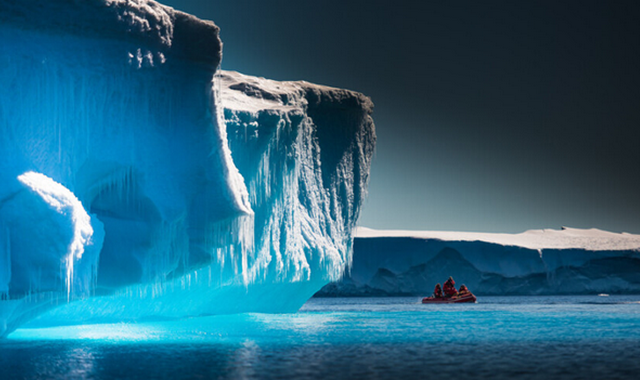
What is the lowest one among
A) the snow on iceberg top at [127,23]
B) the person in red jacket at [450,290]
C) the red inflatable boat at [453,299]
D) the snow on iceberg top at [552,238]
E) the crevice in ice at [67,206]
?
the red inflatable boat at [453,299]

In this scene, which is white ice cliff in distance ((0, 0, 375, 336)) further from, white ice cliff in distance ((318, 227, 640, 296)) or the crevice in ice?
white ice cliff in distance ((318, 227, 640, 296))

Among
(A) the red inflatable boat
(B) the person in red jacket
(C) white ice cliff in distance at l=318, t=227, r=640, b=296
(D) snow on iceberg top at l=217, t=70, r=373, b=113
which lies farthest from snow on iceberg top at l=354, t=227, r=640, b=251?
(D) snow on iceberg top at l=217, t=70, r=373, b=113

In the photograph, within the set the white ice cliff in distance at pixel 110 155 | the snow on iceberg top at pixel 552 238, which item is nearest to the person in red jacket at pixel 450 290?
the snow on iceberg top at pixel 552 238

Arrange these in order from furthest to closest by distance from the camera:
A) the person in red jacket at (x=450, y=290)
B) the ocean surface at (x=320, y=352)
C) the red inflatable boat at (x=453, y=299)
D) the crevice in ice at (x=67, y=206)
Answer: the person in red jacket at (x=450, y=290) < the red inflatable boat at (x=453, y=299) < the crevice in ice at (x=67, y=206) < the ocean surface at (x=320, y=352)

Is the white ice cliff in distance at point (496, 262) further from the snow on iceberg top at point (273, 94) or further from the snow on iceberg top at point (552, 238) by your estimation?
the snow on iceberg top at point (273, 94)

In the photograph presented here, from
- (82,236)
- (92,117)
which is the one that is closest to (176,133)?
(92,117)

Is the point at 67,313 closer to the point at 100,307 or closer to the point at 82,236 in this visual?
the point at 100,307

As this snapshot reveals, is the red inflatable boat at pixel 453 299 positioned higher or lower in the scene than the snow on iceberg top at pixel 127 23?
lower
